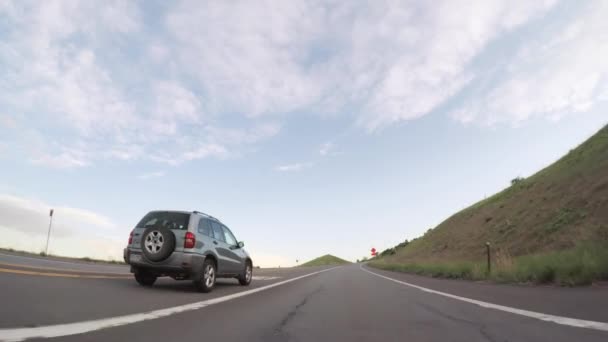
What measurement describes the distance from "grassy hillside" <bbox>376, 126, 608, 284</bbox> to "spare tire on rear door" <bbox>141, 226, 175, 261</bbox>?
11.6 metres

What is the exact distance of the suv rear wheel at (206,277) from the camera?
8648 millimetres

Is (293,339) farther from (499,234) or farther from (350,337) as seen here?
(499,234)

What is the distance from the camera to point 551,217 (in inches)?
1059

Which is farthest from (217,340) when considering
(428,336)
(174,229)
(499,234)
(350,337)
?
(499,234)

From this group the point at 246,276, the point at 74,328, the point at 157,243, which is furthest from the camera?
the point at 246,276

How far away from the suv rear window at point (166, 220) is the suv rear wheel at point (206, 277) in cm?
109

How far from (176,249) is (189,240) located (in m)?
0.33

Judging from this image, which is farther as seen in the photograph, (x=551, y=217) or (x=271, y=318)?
(x=551, y=217)

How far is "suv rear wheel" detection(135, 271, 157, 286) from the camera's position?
8969 mm

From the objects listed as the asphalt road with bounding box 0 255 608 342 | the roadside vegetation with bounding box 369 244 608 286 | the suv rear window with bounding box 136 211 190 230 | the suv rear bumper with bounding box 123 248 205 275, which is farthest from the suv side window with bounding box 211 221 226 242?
the roadside vegetation with bounding box 369 244 608 286

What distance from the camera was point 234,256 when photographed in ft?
36.7

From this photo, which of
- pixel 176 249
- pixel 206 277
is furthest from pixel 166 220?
pixel 206 277

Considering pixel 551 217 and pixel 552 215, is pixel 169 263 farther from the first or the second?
pixel 552 215

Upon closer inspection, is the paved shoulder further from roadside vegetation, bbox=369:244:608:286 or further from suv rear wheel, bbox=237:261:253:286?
roadside vegetation, bbox=369:244:608:286
